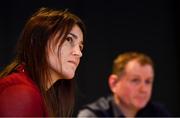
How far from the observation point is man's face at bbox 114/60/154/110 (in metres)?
2.76

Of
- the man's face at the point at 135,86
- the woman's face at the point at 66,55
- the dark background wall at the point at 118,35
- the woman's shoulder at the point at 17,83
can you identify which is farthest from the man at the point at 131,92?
the woman's shoulder at the point at 17,83

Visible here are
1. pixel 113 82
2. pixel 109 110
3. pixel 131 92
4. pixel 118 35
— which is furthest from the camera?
pixel 118 35

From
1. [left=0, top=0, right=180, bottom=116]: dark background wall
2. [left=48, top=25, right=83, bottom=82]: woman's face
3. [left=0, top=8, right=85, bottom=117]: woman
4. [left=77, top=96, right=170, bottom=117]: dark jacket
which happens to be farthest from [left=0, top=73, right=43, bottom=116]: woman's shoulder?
[left=0, top=0, right=180, bottom=116]: dark background wall

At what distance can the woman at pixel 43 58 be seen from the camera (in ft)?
3.53

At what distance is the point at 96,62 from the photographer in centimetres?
335

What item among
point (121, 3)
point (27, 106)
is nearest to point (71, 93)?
point (27, 106)

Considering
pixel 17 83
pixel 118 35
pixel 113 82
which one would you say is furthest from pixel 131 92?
pixel 17 83

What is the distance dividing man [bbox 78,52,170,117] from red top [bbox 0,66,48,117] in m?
1.58

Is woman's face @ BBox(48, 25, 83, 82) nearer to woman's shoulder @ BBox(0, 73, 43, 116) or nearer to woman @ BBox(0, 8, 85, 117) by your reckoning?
woman @ BBox(0, 8, 85, 117)

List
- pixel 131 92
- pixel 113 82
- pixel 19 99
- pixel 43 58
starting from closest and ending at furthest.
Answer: pixel 19 99 → pixel 43 58 → pixel 131 92 → pixel 113 82

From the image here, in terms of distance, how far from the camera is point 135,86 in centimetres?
280

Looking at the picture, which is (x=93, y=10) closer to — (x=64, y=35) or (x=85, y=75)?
(x=85, y=75)

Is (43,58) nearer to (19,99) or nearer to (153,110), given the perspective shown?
(19,99)

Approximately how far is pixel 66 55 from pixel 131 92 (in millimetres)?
1603
